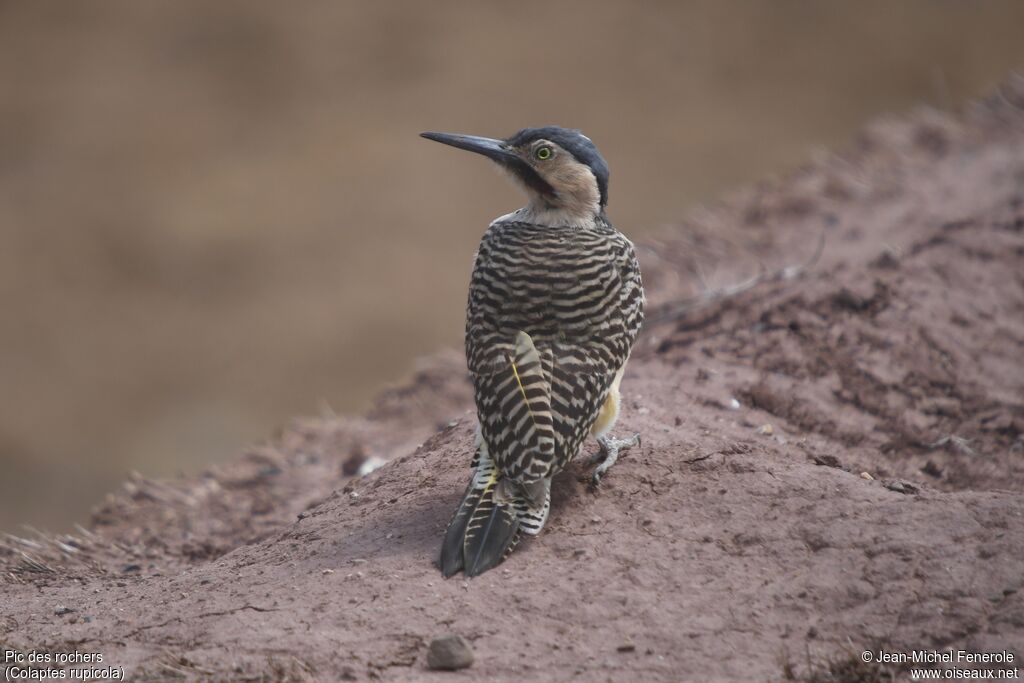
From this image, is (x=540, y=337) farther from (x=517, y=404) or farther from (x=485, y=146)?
(x=485, y=146)

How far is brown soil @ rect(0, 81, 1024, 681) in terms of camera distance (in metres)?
4.28

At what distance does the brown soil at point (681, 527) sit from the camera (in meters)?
4.28

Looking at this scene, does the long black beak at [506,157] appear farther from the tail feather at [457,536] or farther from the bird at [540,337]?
the tail feather at [457,536]

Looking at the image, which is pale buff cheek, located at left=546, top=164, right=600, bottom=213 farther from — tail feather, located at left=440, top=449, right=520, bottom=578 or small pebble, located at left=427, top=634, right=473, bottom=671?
small pebble, located at left=427, top=634, right=473, bottom=671

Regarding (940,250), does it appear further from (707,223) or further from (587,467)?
(587,467)

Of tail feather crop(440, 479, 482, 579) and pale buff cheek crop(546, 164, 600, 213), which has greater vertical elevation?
pale buff cheek crop(546, 164, 600, 213)

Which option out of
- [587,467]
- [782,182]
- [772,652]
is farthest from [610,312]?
[782,182]

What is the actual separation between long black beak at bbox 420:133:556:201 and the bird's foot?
47.8 inches

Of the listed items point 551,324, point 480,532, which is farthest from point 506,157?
point 480,532

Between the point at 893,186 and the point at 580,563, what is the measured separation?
695cm

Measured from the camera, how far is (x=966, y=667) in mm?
4039

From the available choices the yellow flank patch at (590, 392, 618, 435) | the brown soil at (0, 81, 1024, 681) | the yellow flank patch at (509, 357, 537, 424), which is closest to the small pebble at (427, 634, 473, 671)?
the brown soil at (0, 81, 1024, 681)

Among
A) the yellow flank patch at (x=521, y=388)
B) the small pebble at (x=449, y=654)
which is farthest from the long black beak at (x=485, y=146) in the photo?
the small pebble at (x=449, y=654)

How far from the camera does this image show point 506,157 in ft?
19.1
